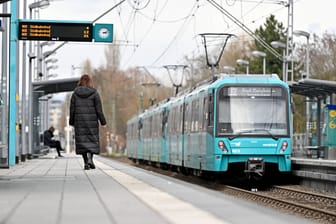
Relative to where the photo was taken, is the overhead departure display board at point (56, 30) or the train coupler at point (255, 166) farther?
the overhead departure display board at point (56, 30)

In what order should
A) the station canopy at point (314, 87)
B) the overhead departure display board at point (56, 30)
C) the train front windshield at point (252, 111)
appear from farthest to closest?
the station canopy at point (314, 87) → the overhead departure display board at point (56, 30) → the train front windshield at point (252, 111)

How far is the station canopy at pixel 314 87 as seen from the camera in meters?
27.2

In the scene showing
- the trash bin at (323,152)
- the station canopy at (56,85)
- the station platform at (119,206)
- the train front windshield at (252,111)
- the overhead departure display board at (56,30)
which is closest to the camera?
the station platform at (119,206)

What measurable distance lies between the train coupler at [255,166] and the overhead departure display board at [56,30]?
25.5 feet

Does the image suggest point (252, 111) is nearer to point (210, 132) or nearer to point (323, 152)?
point (210, 132)

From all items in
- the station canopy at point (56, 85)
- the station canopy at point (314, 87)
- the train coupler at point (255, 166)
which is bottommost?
the train coupler at point (255, 166)

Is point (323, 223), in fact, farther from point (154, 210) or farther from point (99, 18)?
point (99, 18)

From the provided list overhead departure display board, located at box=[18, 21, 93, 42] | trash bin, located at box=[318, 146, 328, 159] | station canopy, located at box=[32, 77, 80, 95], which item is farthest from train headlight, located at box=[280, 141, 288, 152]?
station canopy, located at box=[32, 77, 80, 95]

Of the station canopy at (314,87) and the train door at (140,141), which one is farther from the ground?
the station canopy at (314,87)

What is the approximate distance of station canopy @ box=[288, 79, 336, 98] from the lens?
27250 millimetres

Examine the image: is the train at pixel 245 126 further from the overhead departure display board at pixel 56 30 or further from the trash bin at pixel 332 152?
the trash bin at pixel 332 152

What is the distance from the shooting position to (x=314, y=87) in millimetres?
27844

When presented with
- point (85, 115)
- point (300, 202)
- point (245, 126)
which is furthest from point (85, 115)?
point (245, 126)

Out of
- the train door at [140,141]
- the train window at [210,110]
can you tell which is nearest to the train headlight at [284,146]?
the train window at [210,110]
